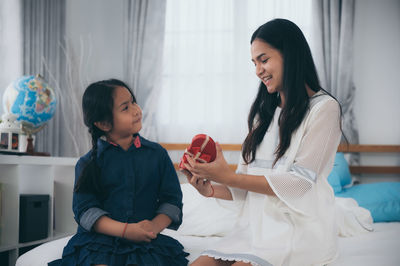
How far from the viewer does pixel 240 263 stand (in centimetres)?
106

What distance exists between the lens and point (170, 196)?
1.28m

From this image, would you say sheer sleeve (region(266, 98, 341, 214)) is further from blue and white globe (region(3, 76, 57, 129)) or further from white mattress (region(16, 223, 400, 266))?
blue and white globe (region(3, 76, 57, 129))

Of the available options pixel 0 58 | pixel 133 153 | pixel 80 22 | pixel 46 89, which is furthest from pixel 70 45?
pixel 133 153

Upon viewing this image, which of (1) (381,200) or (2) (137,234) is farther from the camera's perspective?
(1) (381,200)

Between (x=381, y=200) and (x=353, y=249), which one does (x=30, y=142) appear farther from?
(x=381, y=200)

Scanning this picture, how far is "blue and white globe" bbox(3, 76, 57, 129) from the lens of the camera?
7.71 ft

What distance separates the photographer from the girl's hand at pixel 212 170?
3.56ft

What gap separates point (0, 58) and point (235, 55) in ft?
5.58

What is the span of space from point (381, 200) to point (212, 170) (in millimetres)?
1371

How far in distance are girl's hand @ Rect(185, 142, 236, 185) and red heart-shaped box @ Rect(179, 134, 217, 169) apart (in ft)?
0.06

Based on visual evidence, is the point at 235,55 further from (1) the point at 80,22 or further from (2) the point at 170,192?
(2) the point at 170,192

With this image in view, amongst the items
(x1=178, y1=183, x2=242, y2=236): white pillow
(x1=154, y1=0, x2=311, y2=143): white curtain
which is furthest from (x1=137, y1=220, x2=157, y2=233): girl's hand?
(x1=154, y1=0, x2=311, y2=143): white curtain

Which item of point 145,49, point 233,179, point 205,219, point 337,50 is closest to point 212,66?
point 145,49

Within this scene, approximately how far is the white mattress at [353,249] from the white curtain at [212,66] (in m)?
1.25
